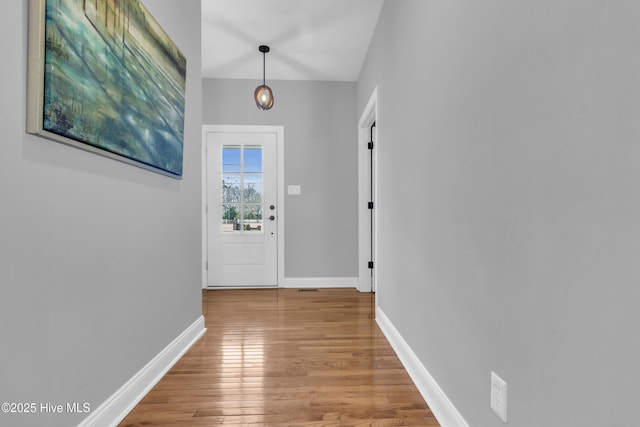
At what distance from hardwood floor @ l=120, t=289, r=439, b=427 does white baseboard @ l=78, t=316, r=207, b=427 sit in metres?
0.04

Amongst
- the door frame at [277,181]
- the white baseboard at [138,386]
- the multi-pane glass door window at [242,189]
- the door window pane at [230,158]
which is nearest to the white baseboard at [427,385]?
the white baseboard at [138,386]

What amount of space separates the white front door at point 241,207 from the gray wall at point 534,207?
104 inches

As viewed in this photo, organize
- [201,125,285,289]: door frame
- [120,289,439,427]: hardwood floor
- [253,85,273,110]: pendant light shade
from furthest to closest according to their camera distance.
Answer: [201,125,285,289]: door frame → [253,85,273,110]: pendant light shade → [120,289,439,427]: hardwood floor

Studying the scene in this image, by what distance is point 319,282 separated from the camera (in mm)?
4074

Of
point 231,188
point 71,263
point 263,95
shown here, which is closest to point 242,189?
point 231,188

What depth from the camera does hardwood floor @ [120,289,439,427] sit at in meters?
1.47

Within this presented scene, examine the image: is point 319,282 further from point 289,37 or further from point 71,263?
point 71,263

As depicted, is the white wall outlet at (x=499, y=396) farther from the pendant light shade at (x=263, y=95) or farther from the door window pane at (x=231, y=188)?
the door window pane at (x=231, y=188)

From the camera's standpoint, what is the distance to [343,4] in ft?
8.59

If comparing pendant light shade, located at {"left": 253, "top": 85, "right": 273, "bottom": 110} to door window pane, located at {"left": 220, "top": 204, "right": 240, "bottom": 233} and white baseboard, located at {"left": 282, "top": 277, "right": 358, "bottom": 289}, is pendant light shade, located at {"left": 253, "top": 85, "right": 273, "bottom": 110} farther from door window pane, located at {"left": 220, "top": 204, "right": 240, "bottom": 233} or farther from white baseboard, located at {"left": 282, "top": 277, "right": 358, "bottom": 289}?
white baseboard, located at {"left": 282, "top": 277, "right": 358, "bottom": 289}

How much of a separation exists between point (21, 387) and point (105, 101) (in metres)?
1.03

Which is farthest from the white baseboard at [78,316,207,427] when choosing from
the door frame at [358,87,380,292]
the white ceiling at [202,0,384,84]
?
the white ceiling at [202,0,384,84]

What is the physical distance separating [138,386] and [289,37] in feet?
9.90

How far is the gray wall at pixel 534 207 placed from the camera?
643 mm
